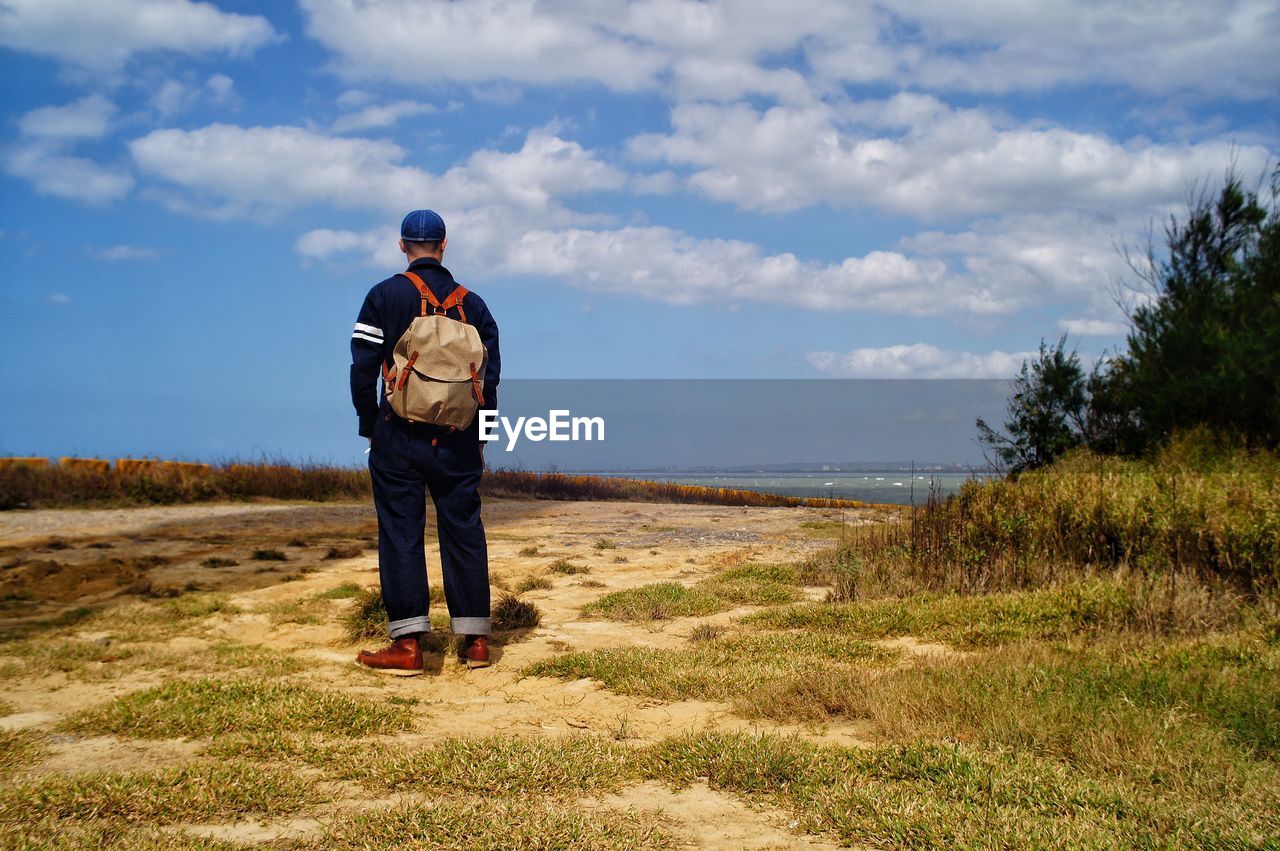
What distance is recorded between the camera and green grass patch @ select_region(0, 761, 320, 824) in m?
2.82

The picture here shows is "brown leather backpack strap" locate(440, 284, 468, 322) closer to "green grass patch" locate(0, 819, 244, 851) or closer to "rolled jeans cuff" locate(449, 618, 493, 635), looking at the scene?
"rolled jeans cuff" locate(449, 618, 493, 635)

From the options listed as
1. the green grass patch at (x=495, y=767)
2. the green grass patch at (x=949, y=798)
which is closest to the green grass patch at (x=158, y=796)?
the green grass patch at (x=495, y=767)

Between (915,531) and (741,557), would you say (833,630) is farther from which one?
(741,557)

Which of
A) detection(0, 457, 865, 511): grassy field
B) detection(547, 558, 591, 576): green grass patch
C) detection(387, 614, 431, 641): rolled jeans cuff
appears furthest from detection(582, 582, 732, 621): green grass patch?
detection(0, 457, 865, 511): grassy field

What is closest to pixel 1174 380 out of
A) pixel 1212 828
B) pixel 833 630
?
pixel 833 630

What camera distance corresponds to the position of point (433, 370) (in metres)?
4.86

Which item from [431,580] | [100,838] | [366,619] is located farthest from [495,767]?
[431,580]

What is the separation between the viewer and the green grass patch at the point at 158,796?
9.24ft

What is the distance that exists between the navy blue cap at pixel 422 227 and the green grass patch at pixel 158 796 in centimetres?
299

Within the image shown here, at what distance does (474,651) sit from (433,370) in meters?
1.53

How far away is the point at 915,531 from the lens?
24.0ft

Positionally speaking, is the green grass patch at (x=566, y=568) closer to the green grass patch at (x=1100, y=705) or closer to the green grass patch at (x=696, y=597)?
the green grass patch at (x=696, y=597)

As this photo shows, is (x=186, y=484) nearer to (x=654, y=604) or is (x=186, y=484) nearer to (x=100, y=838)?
(x=654, y=604)

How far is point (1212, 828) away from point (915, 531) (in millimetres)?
4699
